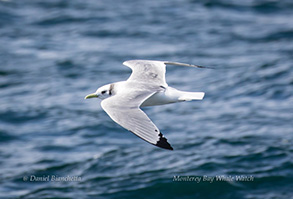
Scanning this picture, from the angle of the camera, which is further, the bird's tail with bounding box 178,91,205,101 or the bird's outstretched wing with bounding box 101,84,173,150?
the bird's tail with bounding box 178,91,205,101

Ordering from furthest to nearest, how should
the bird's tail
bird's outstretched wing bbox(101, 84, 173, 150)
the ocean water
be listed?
the ocean water < the bird's tail < bird's outstretched wing bbox(101, 84, 173, 150)

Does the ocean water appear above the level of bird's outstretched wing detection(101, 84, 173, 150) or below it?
below

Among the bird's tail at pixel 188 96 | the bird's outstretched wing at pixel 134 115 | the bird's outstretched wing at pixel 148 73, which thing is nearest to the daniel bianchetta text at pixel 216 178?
the bird's outstretched wing at pixel 148 73

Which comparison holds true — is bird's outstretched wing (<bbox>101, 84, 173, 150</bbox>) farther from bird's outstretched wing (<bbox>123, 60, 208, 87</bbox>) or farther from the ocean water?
the ocean water

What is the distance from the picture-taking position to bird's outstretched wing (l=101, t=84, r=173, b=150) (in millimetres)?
6039

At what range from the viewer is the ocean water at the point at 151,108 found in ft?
38.7

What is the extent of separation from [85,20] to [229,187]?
1082 centimetres

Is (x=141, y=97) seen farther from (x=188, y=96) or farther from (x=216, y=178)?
(x=216, y=178)

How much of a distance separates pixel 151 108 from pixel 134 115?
27.7ft

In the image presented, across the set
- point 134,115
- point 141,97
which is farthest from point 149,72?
point 134,115

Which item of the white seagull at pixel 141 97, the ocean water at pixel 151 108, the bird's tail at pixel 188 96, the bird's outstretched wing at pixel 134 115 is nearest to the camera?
the bird's outstretched wing at pixel 134 115

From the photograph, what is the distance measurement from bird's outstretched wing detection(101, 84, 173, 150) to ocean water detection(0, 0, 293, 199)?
451cm

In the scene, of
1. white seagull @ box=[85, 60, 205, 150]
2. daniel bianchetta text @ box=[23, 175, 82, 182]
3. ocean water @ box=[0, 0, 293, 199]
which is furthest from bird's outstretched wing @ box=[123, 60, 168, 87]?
daniel bianchetta text @ box=[23, 175, 82, 182]

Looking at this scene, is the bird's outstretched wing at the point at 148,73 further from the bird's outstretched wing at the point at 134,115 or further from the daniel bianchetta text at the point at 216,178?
the daniel bianchetta text at the point at 216,178
